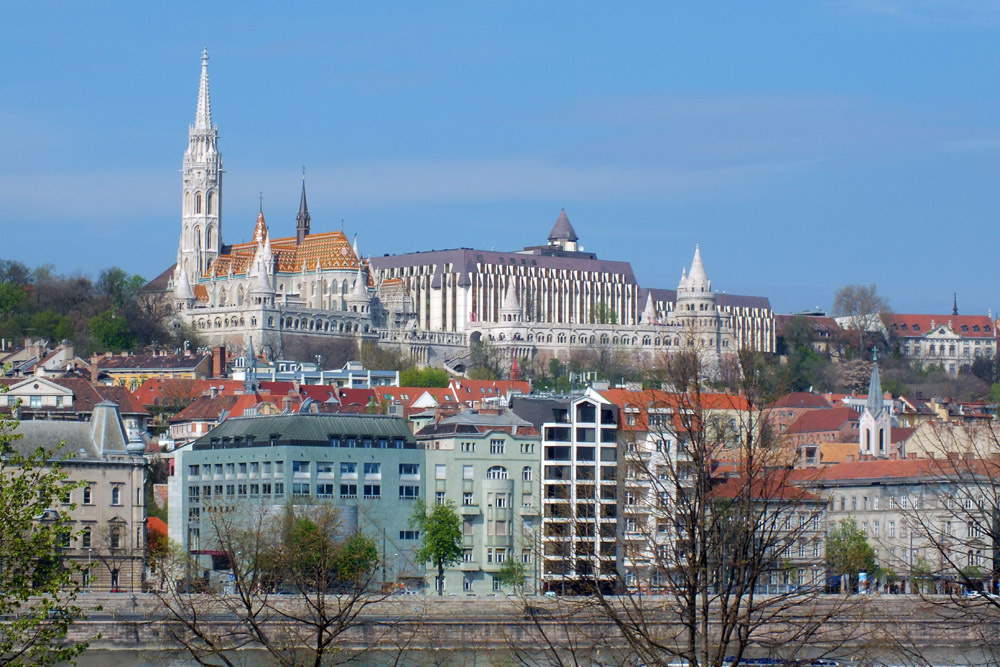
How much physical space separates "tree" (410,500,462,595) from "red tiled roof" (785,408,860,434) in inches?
1826

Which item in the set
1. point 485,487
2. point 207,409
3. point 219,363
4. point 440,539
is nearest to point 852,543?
point 485,487

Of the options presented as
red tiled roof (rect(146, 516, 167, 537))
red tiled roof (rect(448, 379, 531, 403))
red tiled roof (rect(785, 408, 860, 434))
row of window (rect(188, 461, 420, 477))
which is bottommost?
red tiled roof (rect(146, 516, 167, 537))

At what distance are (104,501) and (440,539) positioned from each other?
11.4 metres

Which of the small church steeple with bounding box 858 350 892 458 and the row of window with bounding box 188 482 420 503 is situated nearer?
the row of window with bounding box 188 482 420 503

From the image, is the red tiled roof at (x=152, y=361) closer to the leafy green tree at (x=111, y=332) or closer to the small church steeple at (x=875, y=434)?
the leafy green tree at (x=111, y=332)

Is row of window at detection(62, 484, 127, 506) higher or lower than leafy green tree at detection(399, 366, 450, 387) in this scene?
lower

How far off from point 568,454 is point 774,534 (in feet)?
174

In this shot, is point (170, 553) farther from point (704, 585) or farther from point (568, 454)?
point (704, 585)

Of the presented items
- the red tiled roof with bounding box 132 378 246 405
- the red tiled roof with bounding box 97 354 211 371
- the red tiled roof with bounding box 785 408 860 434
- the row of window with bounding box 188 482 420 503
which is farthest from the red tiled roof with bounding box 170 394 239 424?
the red tiled roof with bounding box 97 354 211 371

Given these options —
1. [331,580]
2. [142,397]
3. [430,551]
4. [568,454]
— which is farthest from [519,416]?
[142,397]

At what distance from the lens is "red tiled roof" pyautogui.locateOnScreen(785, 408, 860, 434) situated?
123 meters

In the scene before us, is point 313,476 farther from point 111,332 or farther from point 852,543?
point 111,332

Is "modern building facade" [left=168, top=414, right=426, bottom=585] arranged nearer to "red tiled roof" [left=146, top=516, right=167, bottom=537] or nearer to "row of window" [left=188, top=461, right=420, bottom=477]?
"row of window" [left=188, top=461, right=420, bottom=477]

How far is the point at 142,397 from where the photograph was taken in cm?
12488
